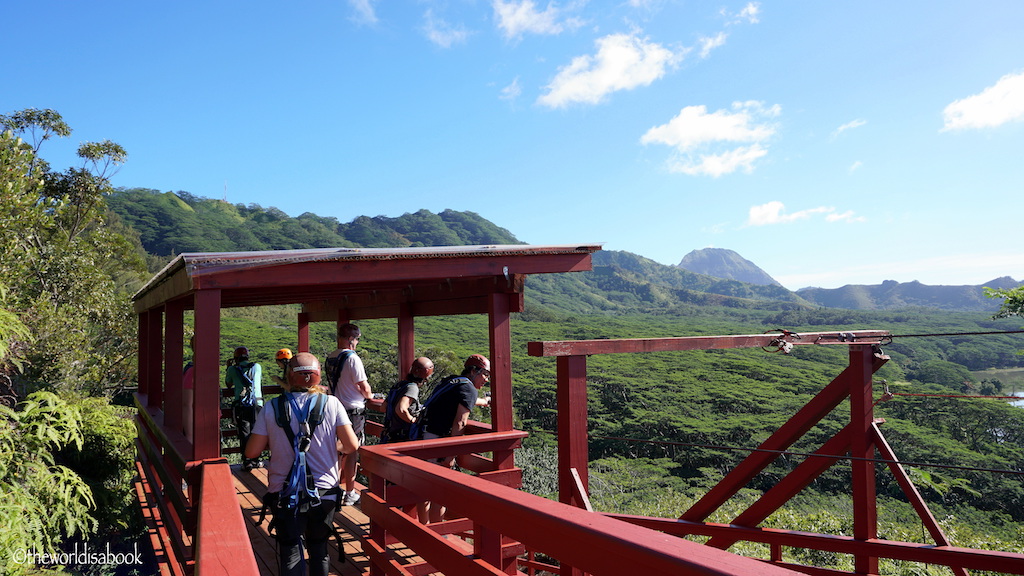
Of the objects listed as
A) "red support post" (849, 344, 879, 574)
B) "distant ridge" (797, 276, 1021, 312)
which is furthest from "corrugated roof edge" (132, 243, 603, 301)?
"distant ridge" (797, 276, 1021, 312)

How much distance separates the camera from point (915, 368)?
157 ft

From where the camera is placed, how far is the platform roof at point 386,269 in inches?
157

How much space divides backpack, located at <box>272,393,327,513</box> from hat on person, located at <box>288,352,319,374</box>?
0.14 metres

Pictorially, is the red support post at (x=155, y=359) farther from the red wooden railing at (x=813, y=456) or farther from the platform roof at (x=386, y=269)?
the red wooden railing at (x=813, y=456)

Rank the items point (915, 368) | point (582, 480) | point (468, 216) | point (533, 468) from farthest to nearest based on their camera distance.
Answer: point (468, 216)
point (915, 368)
point (533, 468)
point (582, 480)

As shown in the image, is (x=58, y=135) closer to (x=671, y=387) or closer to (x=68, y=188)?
(x=68, y=188)

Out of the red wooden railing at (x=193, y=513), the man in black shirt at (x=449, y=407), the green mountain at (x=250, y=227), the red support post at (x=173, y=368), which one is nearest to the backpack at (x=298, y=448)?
the red wooden railing at (x=193, y=513)

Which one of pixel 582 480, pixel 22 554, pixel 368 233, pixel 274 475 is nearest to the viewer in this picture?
pixel 274 475

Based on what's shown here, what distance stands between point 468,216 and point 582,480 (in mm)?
161925

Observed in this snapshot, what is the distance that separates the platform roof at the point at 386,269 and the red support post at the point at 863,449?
212cm

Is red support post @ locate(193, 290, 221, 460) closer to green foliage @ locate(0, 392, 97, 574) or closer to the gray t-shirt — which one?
the gray t-shirt

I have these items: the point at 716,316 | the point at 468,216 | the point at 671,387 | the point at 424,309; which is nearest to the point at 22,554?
the point at 424,309

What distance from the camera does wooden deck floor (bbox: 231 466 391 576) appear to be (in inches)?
175

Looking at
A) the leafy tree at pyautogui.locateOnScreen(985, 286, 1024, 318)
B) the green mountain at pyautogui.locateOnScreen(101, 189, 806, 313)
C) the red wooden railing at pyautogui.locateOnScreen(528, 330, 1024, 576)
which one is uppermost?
the green mountain at pyautogui.locateOnScreen(101, 189, 806, 313)
